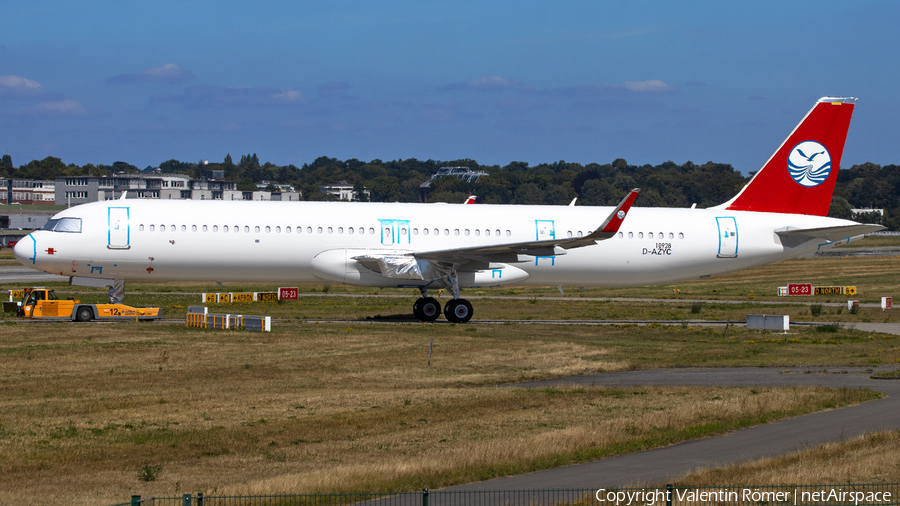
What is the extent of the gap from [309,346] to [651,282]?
17.1m

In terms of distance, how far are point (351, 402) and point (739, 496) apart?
33.5ft

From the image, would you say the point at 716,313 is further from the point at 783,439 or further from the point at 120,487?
the point at 120,487

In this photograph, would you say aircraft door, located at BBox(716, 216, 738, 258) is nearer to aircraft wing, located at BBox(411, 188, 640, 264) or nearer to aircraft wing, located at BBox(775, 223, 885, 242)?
aircraft wing, located at BBox(775, 223, 885, 242)

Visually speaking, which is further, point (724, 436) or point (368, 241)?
point (368, 241)

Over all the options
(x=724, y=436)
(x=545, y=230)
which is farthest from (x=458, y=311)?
(x=724, y=436)

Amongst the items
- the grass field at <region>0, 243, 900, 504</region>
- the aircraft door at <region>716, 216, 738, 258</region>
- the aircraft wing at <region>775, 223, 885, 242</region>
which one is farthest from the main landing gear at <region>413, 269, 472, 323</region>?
the aircraft wing at <region>775, 223, 885, 242</region>

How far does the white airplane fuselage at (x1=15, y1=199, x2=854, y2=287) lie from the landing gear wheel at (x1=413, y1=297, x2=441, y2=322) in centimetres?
121

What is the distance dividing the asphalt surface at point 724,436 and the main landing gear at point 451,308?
37.2 feet

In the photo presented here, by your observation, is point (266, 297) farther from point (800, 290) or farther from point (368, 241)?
point (800, 290)

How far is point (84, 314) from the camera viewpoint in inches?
1420

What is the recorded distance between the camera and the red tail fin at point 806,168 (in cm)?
3984

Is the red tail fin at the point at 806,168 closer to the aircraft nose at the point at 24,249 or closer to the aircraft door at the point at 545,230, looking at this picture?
the aircraft door at the point at 545,230

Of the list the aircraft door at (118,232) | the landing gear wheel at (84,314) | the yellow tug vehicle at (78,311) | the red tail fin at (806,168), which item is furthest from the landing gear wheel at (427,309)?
the red tail fin at (806,168)

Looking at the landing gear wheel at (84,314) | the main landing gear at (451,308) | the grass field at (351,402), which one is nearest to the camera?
the grass field at (351,402)
